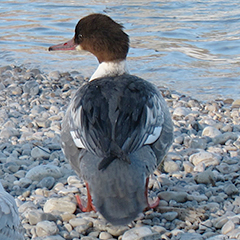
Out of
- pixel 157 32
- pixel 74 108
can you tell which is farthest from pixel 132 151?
pixel 157 32

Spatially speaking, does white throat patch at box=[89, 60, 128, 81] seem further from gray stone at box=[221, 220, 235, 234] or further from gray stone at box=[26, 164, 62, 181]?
gray stone at box=[221, 220, 235, 234]

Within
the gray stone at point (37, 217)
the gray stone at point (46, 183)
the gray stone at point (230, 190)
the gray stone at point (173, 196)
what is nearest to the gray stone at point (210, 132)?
the gray stone at point (230, 190)

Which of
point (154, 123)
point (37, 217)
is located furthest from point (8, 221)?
point (154, 123)

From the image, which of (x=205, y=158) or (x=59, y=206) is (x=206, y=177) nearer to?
(x=205, y=158)

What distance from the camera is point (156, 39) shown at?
11148 millimetres

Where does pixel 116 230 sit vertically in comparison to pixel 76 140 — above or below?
below

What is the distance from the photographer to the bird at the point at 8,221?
2420 millimetres

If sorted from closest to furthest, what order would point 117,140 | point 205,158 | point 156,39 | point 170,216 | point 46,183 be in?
1. point 117,140
2. point 170,216
3. point 46,183
4. point 205,158
5. point 156,39

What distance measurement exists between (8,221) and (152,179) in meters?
1.89

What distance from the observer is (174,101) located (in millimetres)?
6980

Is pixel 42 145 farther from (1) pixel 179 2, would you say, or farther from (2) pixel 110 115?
(1) pixel 179 2

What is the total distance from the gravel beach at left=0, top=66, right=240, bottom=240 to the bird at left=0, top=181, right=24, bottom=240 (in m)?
0.64

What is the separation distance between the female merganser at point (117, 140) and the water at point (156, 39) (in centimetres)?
403

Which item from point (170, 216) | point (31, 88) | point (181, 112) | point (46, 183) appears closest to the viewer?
point (170, 216)
